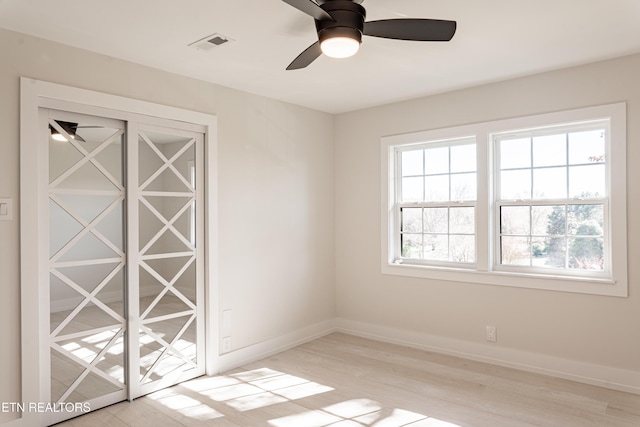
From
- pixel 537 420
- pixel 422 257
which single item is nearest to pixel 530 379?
pixel 537 420

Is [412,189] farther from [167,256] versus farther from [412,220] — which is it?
[167,256]

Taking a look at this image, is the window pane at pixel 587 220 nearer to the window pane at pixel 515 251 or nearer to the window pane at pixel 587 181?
the window pane at pixel 587 181

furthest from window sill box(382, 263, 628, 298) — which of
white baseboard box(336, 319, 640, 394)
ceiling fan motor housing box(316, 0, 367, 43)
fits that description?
ceiling fan motor housing box(316, 0, 367, 43)

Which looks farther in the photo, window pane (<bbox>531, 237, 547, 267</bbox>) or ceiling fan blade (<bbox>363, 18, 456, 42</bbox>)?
window pane (<bbox>531, 237, 547, 267</bbox>)

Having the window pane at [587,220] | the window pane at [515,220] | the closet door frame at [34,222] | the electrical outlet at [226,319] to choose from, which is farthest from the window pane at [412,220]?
the closet door frame at [34,222]

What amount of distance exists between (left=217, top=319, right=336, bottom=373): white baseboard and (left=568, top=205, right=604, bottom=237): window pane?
8.98 feet

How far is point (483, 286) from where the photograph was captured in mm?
3979

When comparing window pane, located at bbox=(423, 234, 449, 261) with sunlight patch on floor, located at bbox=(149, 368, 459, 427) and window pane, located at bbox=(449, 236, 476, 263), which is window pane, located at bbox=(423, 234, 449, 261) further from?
sunlight patch on floor, located at bbox=(149, 368, 459, 427)

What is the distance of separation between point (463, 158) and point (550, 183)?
82 centimetres

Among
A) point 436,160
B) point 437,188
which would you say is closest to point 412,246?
point 437,188

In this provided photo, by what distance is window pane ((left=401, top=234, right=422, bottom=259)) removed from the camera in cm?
456

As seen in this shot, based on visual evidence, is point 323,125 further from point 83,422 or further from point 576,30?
point 83,422

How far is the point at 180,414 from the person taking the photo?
2.98m

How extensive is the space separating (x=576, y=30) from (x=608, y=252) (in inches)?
68.7
